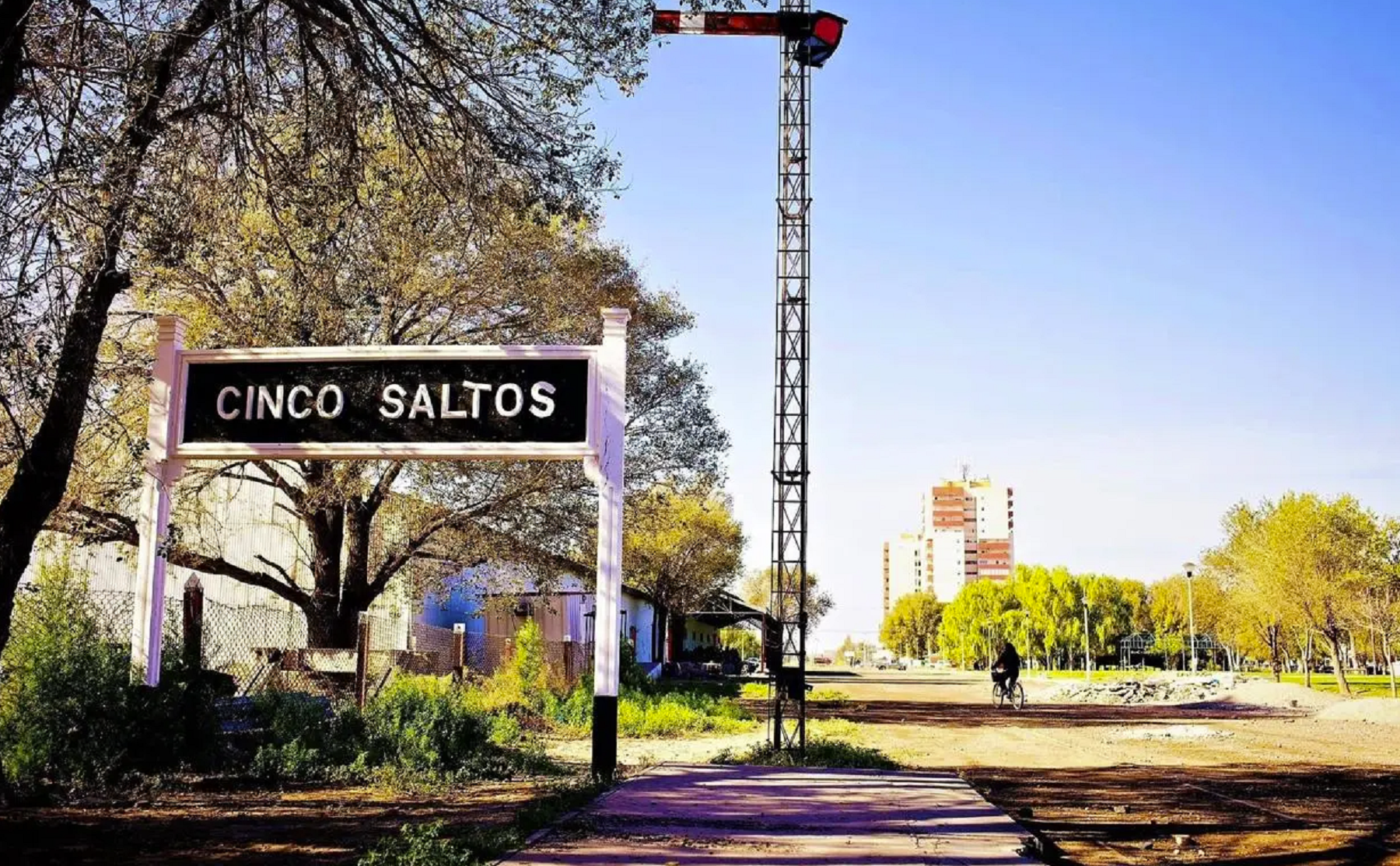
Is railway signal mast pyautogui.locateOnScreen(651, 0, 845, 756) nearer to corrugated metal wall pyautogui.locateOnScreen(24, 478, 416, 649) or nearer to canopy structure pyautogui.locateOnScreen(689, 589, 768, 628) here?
corrugated metal wall pyautogui.locateOnScreen(24, 478, 416, 649)

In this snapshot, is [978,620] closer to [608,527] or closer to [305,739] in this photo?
[305,739]

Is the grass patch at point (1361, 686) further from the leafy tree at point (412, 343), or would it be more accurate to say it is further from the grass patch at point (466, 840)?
the grass patch at point (466, 840)

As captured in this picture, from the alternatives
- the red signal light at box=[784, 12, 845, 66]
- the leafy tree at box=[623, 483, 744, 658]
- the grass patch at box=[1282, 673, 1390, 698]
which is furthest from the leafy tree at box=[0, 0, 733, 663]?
the grass patch at box=[1282, 673, 1390, 698]

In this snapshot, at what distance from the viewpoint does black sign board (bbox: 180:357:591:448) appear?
11859 millimetres

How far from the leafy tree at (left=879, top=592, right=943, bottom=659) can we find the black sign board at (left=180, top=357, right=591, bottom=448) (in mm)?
155464

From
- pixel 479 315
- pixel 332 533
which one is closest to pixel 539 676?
pixel 332 533

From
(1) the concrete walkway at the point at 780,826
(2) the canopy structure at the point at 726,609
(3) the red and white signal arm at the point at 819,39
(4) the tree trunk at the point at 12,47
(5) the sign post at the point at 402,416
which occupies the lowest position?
(1) the concrete walkway at the point at 780,826

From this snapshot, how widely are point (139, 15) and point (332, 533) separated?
46.6 feet

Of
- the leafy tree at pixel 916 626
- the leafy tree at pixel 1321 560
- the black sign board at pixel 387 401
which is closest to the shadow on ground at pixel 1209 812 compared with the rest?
the black sign board at pixel 387 401

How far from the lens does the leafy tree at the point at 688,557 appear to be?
52.6 meters

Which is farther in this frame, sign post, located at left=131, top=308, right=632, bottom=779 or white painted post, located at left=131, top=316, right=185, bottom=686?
white painted post, located at left=131, top=316, right=185, bottom=686

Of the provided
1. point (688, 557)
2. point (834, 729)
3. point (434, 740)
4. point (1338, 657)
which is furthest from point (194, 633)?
point (1338, 657)

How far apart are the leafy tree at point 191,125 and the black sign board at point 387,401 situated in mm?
1166

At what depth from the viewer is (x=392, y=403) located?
11969mm
